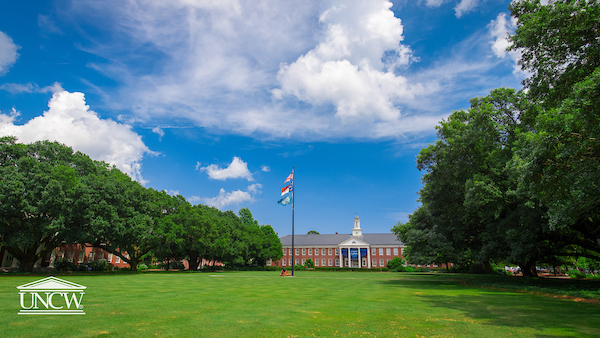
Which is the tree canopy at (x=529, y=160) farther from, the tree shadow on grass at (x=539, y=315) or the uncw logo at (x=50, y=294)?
the uncw logo at (x=50, y=294)

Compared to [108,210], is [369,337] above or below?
below

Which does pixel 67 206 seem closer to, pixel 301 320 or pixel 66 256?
pixel 66 256

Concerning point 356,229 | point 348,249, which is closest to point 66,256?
point 348,249

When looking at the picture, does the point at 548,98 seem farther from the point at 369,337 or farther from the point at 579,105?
the point at 369,337

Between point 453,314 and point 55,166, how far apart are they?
1544 inches

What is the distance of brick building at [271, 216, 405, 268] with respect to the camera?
353ft

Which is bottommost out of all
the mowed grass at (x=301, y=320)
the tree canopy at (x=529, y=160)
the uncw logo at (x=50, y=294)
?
the mowed grass at (x=301, y=320)

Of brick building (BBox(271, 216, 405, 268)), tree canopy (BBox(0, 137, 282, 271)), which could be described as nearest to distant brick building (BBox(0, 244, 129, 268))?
tree canopy (BBox(0, 137, 282, 271))

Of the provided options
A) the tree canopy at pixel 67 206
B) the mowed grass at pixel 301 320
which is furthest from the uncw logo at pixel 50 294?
the tree canopy at pixel 67 206

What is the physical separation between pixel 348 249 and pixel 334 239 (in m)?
7.89

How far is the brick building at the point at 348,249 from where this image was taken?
353 ft

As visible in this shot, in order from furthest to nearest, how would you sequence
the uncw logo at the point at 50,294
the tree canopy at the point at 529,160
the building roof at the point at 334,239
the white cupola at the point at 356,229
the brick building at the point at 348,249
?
1. the white cupola at the point at 356,229
2. the building roof at the point at 334,239
3. the brick building at the point at 348,249
4. the tree canopy at the point at 529,160
5. the uncw logo at the point at 50,294

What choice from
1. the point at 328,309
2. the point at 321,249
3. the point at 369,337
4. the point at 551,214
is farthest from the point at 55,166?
the point at 321,249

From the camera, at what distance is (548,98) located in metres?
17.2
